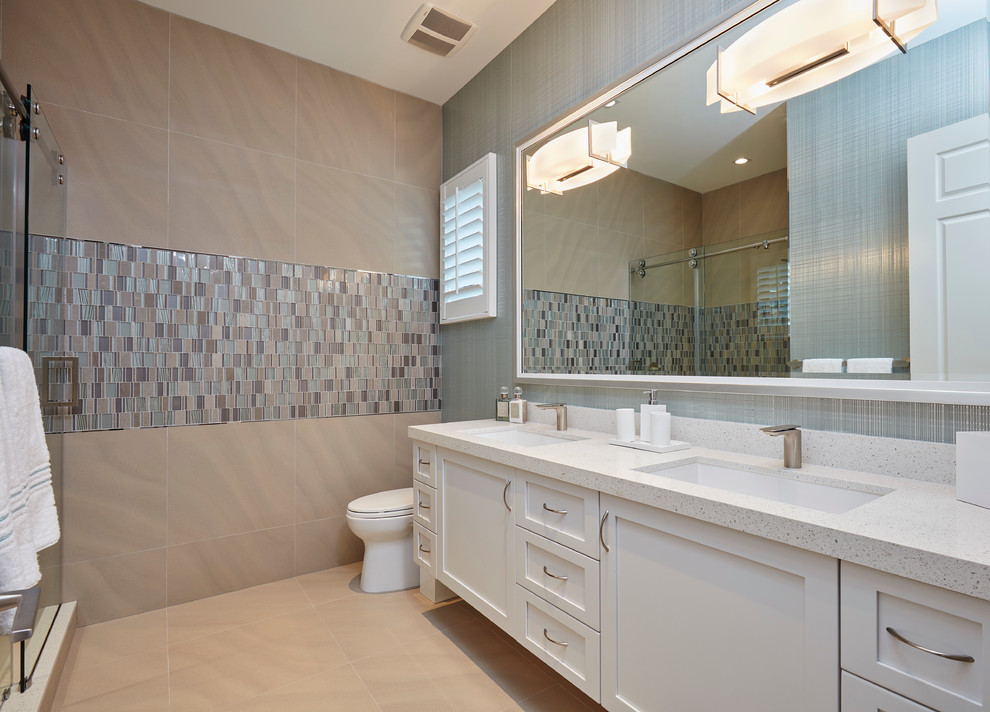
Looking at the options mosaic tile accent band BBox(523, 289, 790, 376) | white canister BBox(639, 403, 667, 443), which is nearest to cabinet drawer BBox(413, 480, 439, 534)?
mosaic tile accent band BBox(523, 289, 790, 376)

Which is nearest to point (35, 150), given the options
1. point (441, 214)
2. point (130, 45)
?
point (130, 45)

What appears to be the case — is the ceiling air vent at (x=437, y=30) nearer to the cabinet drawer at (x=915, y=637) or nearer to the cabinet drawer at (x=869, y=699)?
the cabinet drawer at (x=915, y=637)

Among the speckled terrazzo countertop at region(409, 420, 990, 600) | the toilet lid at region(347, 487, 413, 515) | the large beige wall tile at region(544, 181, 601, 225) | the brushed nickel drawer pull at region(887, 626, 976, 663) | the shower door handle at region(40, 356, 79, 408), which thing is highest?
the large beige wall tile at region(544, 181, 601, 225)

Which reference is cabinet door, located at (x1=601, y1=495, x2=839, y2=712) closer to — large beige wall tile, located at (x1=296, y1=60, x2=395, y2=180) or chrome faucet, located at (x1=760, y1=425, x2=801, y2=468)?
chrome faucet, located at (x1=760, y1=425, x2=801, y2=468)

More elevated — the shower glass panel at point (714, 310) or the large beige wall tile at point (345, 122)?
the large beige wall tile at point (345, 122)

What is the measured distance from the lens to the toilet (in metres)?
2.34

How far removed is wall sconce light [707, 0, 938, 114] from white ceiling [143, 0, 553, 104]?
1.14 meters

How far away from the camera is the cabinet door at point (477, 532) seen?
1680mm

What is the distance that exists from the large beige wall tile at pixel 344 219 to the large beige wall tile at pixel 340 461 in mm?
881

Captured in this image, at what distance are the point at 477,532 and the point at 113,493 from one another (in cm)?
162

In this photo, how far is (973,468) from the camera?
39.1 inches

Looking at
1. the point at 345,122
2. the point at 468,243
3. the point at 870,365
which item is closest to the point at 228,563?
the point at 468,243

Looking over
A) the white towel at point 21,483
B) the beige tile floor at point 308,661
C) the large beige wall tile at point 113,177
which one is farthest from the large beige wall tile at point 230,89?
the beige tile floor at point 308,661

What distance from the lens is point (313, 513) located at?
2.67m
